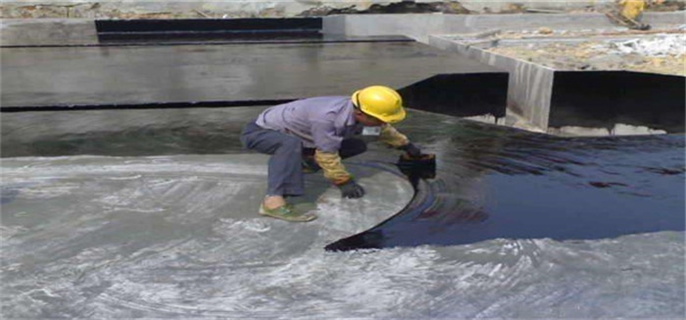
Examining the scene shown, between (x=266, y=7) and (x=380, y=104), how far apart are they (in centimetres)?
1234

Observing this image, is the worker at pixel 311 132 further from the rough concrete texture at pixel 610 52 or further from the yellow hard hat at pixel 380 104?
the rough concrete texture at pixel 610 52

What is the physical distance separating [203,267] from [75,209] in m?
1.16

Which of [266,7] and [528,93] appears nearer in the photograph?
[528,93]

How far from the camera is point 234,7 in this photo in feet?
46.8

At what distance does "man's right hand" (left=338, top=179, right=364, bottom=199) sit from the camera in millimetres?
3341

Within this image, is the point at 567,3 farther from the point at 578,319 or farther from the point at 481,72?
the point at 578,319

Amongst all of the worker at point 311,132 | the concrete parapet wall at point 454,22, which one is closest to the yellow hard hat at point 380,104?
the worker at point 311,132

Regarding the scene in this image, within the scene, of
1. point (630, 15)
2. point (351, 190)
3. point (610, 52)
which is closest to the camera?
point (351, 190)

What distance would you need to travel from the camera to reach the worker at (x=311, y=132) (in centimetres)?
300

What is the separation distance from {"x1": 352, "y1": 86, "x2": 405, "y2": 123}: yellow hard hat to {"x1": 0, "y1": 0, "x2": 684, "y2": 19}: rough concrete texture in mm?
11553

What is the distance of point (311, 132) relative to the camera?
3.17 meters

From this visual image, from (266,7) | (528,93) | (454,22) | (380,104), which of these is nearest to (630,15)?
(454,22)

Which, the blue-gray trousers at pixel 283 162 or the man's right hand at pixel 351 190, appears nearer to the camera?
the blue-gray trousers at pixel 283 162

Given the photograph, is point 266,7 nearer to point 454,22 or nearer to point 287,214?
point 454,22
